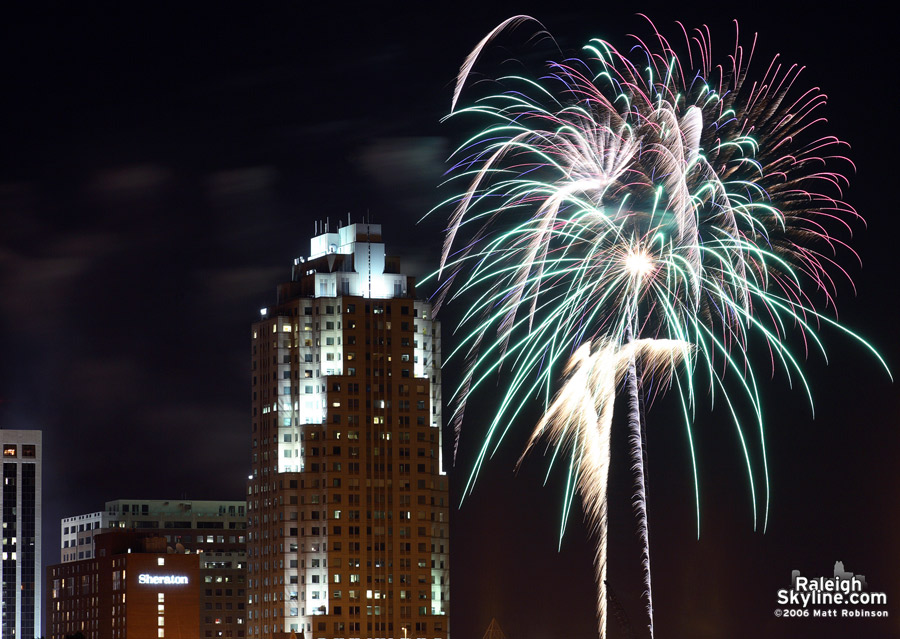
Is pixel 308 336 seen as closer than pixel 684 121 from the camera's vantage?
No

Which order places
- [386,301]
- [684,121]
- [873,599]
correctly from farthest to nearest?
[386,301], [873,599], [684,121]

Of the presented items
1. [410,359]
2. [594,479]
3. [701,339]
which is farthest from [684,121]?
[410,359]

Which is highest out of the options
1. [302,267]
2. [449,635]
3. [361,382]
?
[302,267]

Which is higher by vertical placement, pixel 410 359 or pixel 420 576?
pixel 410 359

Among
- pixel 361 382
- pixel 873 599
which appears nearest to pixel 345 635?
pixel 361 382

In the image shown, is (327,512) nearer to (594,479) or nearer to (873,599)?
(873,599)

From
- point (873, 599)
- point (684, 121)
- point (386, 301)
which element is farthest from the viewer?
point (386, 301)
